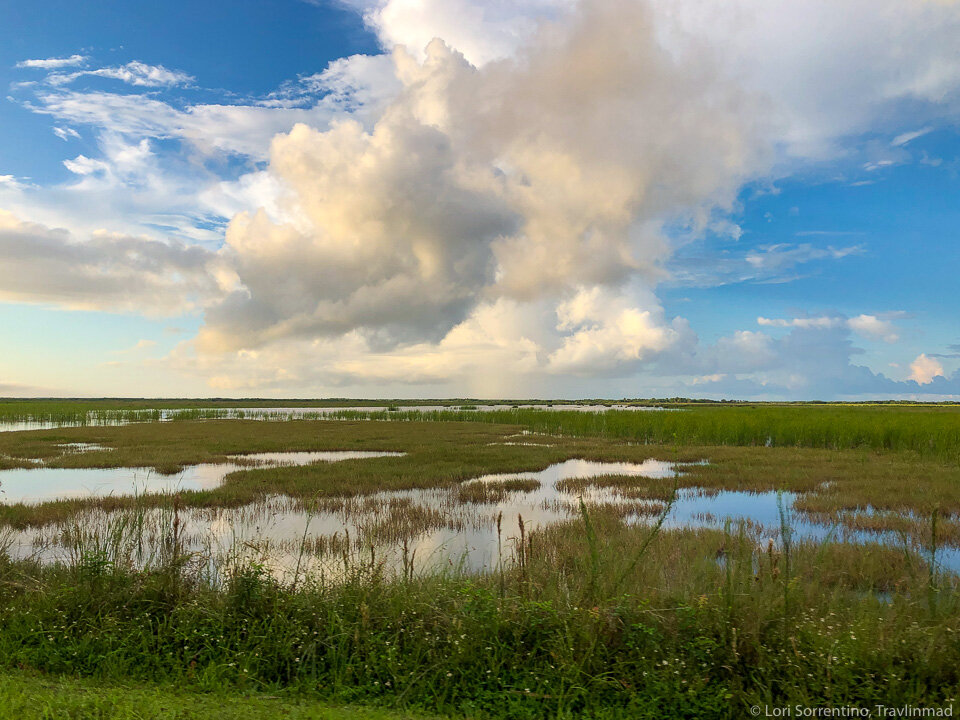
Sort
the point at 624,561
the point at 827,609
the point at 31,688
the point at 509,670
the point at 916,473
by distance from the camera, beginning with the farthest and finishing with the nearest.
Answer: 1. the point at 916,473
2. the point at 624,561
3. the point at 827,609
4. the point at 509,670
5. the point at 31,688

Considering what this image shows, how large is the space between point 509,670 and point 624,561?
9.41 feet

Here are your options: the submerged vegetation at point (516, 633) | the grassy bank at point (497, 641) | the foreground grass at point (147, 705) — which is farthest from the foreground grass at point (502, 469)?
the foreground grass at point (147, 705)

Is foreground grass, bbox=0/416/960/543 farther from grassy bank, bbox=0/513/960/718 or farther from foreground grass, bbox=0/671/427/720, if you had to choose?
foreground grass, bbox=0/671/427/720

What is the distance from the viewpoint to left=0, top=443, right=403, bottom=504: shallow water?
54.4ft

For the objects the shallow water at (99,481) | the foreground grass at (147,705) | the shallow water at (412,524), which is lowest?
the shallow water at (99,481)

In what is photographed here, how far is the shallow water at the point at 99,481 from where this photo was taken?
54.4ft

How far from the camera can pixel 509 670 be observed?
5215 mm

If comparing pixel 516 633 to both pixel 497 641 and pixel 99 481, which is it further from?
pixel 99 481

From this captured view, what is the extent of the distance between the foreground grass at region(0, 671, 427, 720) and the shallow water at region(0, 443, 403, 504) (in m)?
11.1

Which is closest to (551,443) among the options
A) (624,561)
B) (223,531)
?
(223,531)

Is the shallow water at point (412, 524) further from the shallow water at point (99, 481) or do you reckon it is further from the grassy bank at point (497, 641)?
the shallow water at point (99, 481)

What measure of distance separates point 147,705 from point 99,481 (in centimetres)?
1807

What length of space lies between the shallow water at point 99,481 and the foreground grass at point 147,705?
11.1m

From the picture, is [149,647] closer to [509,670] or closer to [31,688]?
[31,688]
